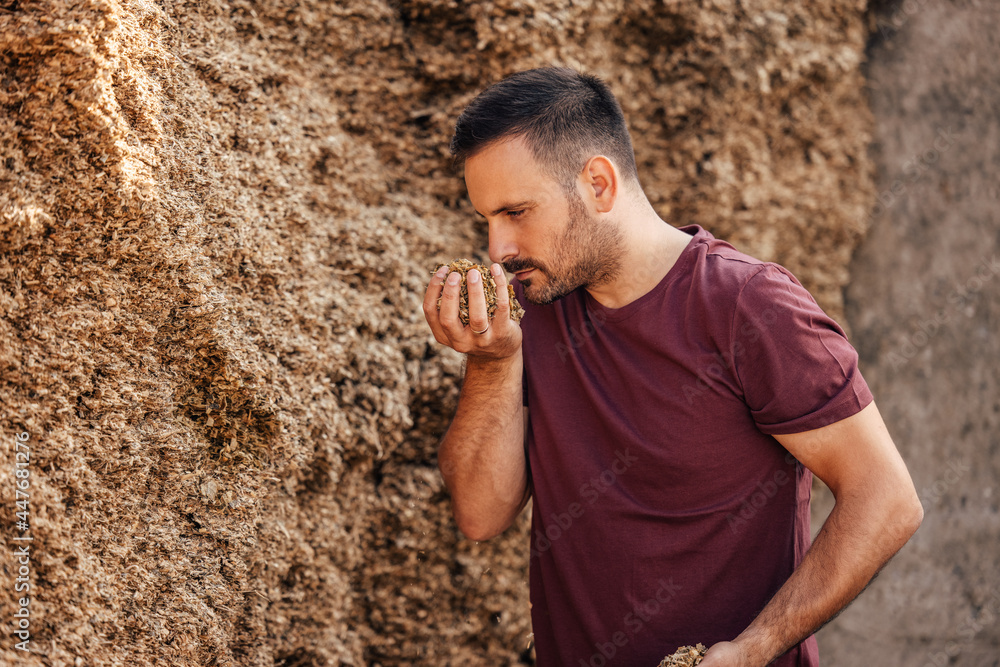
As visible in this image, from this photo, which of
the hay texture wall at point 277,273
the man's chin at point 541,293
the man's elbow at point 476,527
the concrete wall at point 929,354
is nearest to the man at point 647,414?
the man's chin at point 541,293

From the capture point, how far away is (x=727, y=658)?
57.8 inches

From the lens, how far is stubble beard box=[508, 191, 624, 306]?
Result: 1719 mm

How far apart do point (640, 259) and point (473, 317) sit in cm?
44

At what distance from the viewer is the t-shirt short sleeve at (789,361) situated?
4.79 ft

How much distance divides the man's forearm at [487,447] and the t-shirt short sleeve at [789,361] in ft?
1.93

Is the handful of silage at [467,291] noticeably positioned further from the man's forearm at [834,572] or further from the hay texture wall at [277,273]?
the man's forearm at [834,572]

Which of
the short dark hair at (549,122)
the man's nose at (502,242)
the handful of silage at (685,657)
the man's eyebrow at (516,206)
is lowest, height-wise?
the handful of silage at (685,657)

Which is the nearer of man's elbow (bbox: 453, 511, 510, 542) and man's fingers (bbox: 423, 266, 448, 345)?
man's fingers (bbox: 423, 266, 448, 345)

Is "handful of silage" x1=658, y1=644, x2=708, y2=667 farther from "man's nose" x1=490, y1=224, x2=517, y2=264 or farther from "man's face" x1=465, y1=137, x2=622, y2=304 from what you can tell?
"man's nose" x1=490, y1=224, x2=517, y2=264

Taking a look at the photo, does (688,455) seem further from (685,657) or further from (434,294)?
(434,294)

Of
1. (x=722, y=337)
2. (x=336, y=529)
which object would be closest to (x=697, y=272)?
(x=722, y=337)

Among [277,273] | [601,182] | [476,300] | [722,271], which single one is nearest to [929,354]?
[722,271]

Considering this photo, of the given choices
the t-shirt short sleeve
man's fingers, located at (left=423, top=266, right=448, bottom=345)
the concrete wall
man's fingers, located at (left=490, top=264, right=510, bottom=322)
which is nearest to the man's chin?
man's fingers, located at (left=490, top=264, right=510, bottom=322)

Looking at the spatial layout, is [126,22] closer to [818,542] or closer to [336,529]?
[336,529]
